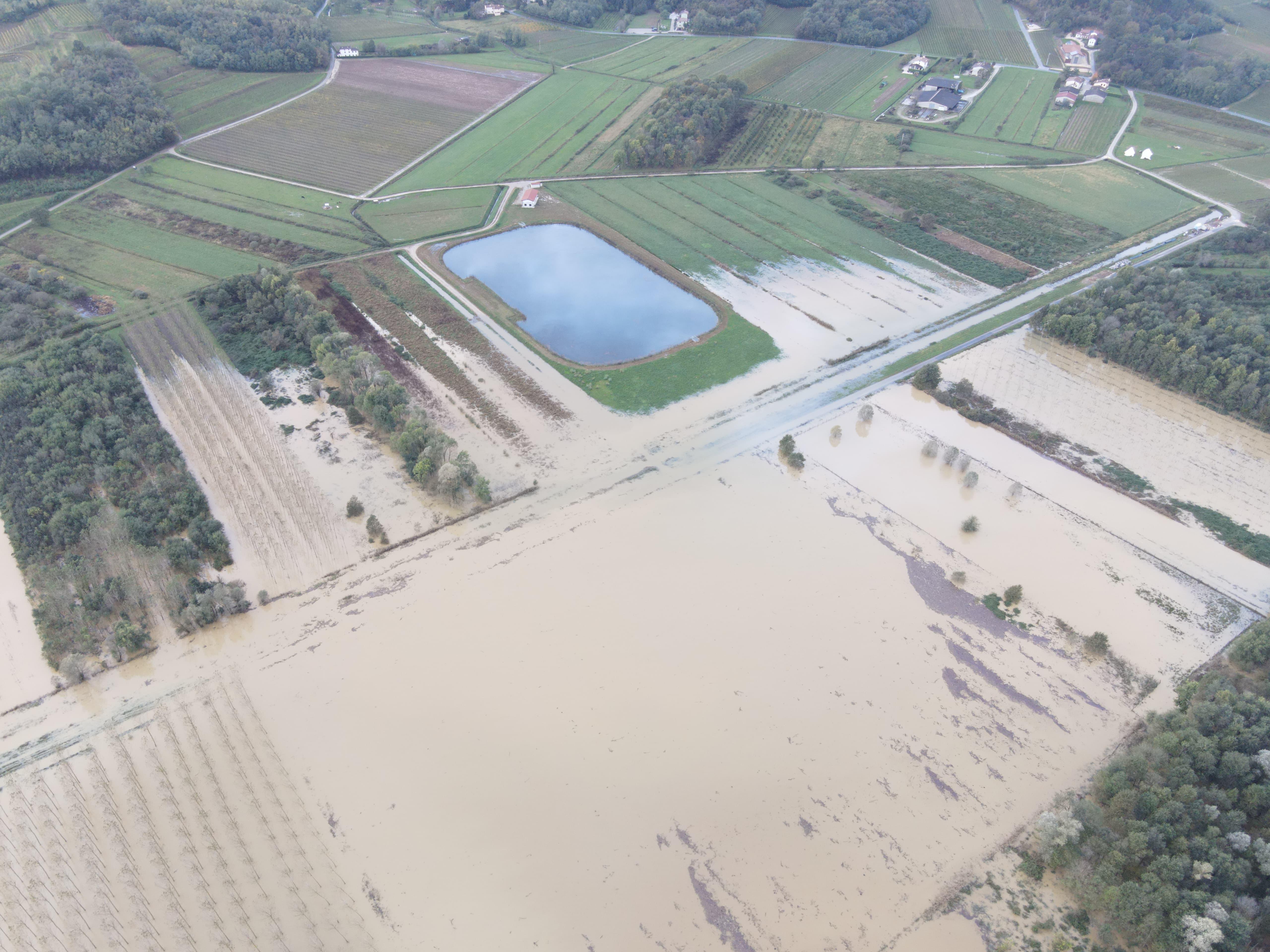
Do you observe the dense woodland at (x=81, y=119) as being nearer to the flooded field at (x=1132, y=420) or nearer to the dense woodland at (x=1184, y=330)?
the flooded field at (x=1132, y=420)

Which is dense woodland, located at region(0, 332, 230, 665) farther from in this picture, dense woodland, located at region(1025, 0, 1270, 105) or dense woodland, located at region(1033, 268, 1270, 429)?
dense woodland, located at region(1025, 0, 1270, 105)

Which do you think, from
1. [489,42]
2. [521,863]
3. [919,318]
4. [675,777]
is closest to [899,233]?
[919,318]

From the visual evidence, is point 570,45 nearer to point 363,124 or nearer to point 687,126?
point 363,124

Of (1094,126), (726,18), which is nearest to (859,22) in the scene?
(726,18)

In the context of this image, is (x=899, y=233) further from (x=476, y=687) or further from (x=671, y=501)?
(x=476, y=687)

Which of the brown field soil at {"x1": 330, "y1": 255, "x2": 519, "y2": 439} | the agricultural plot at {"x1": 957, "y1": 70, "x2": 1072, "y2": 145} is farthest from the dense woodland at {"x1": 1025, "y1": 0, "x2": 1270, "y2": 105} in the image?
the brown field soil at {"x1": 330, "y1": 255, "x2": 519, "y2": 439}
